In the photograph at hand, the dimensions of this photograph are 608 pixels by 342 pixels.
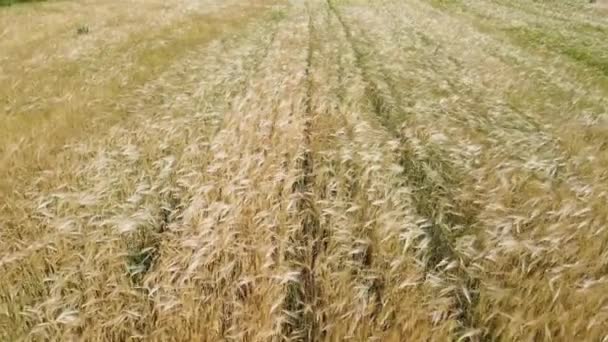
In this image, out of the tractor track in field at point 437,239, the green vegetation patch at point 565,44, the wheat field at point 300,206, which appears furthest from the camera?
the green vegetation patch at point 565,44

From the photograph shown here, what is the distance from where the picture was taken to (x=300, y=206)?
142 inches

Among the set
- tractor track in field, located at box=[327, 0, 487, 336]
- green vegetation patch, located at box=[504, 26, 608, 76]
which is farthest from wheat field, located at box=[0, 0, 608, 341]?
green vegetation patch, located at box=[504, 26, 608, 76]

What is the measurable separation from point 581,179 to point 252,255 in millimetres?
3242

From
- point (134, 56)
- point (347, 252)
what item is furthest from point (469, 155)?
point (134, 56)

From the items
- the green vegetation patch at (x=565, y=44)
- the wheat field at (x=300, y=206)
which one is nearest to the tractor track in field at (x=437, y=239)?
the wheat field at (x=300, y=206)

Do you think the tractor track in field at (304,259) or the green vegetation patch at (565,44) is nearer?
the tractor track in field at (304,259)

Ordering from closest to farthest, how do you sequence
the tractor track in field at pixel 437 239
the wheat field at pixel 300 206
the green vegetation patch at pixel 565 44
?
the wheat field at pixel 300 206, the tractor track in field at pixel 437 239, the green vegetation patch at pixel 565 44

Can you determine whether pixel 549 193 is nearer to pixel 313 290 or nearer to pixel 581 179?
pixel 581 179

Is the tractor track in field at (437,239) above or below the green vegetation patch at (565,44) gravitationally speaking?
above

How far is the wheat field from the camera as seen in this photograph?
235 centimetres

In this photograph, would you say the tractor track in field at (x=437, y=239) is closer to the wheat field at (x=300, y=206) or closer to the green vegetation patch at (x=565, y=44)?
the wheat field at (x=300, y=206)

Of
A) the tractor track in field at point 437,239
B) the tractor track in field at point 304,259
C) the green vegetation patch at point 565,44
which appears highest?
the tractor track in field at point 304,259

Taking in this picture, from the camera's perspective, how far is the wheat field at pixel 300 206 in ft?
7.72

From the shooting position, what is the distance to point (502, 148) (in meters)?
4.83
